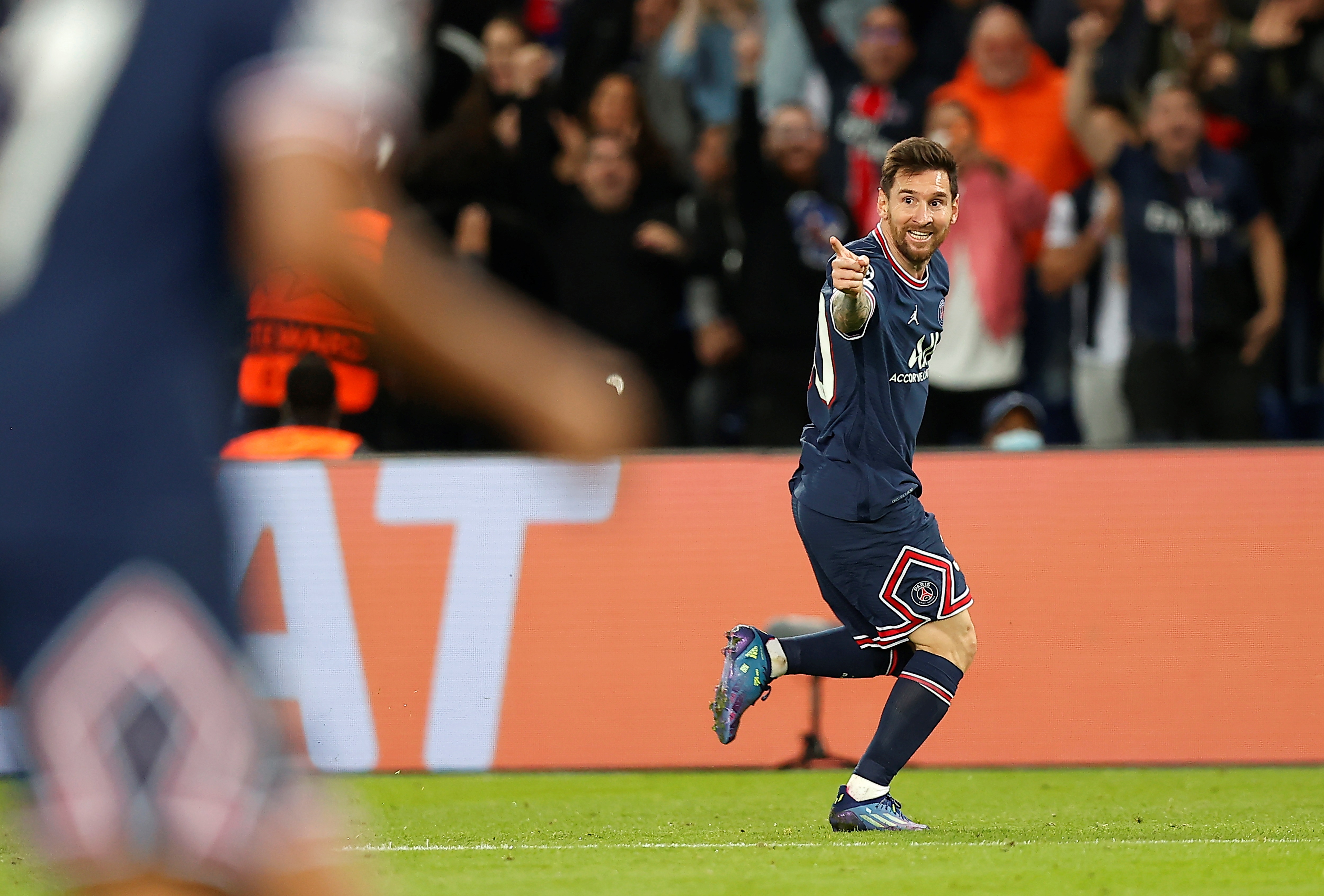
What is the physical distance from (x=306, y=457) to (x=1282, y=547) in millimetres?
4291

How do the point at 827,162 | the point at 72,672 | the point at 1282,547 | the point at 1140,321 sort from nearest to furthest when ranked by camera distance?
1. the point at 72,672
2. the point at 1282,547
3. the point at 1140,321
4. the point at 827,162

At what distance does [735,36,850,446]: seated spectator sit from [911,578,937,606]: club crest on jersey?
12.7 feet

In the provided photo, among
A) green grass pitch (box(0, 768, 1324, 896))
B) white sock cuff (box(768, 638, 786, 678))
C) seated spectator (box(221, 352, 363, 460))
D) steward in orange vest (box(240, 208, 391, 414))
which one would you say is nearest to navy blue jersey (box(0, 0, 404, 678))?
green grass pitch (box(0, 768, 1324, 896))

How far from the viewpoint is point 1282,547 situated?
27.5 feet

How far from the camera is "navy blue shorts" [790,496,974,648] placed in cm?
615

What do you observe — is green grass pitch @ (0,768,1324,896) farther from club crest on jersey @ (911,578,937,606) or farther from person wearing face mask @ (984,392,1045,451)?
person wearing face mask @ (984,392,1045,451)

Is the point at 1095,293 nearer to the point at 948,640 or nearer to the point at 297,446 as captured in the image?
the point at 297,446

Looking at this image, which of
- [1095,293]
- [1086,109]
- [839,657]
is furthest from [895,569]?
[1086,109]

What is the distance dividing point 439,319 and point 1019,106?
335 inches

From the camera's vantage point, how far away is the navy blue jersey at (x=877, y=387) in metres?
6.09

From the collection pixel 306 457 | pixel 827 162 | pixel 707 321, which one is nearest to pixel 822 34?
pixel 827 162

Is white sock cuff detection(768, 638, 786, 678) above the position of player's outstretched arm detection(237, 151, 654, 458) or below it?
below

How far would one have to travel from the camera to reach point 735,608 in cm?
854

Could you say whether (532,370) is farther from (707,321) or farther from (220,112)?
(707,321)
